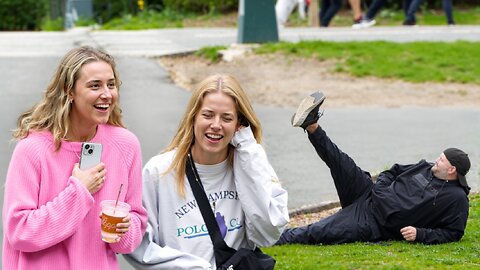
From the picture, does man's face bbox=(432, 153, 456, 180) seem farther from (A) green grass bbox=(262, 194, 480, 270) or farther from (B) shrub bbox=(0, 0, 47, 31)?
(B) shrub bbox=(0, 0, 47, 31)

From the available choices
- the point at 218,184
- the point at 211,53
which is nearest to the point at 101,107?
the point at 218,184

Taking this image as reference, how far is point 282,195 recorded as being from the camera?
4781mm

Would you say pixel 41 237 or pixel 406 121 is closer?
pixel 41 237

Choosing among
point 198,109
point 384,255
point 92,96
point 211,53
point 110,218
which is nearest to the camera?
point 110,218

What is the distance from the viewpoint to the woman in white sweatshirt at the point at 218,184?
4.61 metres

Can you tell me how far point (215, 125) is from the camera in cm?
460

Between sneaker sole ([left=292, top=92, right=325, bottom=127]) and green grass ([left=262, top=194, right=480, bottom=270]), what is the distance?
2.74 ft

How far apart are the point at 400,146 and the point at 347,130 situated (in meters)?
0.95

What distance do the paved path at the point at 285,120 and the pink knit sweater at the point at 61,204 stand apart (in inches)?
85.1

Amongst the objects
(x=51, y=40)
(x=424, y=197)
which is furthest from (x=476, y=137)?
(x=51, y=40)

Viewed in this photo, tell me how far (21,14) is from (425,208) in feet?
86.8

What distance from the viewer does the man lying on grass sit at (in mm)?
6457

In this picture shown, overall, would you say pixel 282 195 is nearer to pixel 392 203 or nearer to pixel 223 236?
pixel 223 236

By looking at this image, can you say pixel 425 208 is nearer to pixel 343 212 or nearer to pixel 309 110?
pixel 343 212
